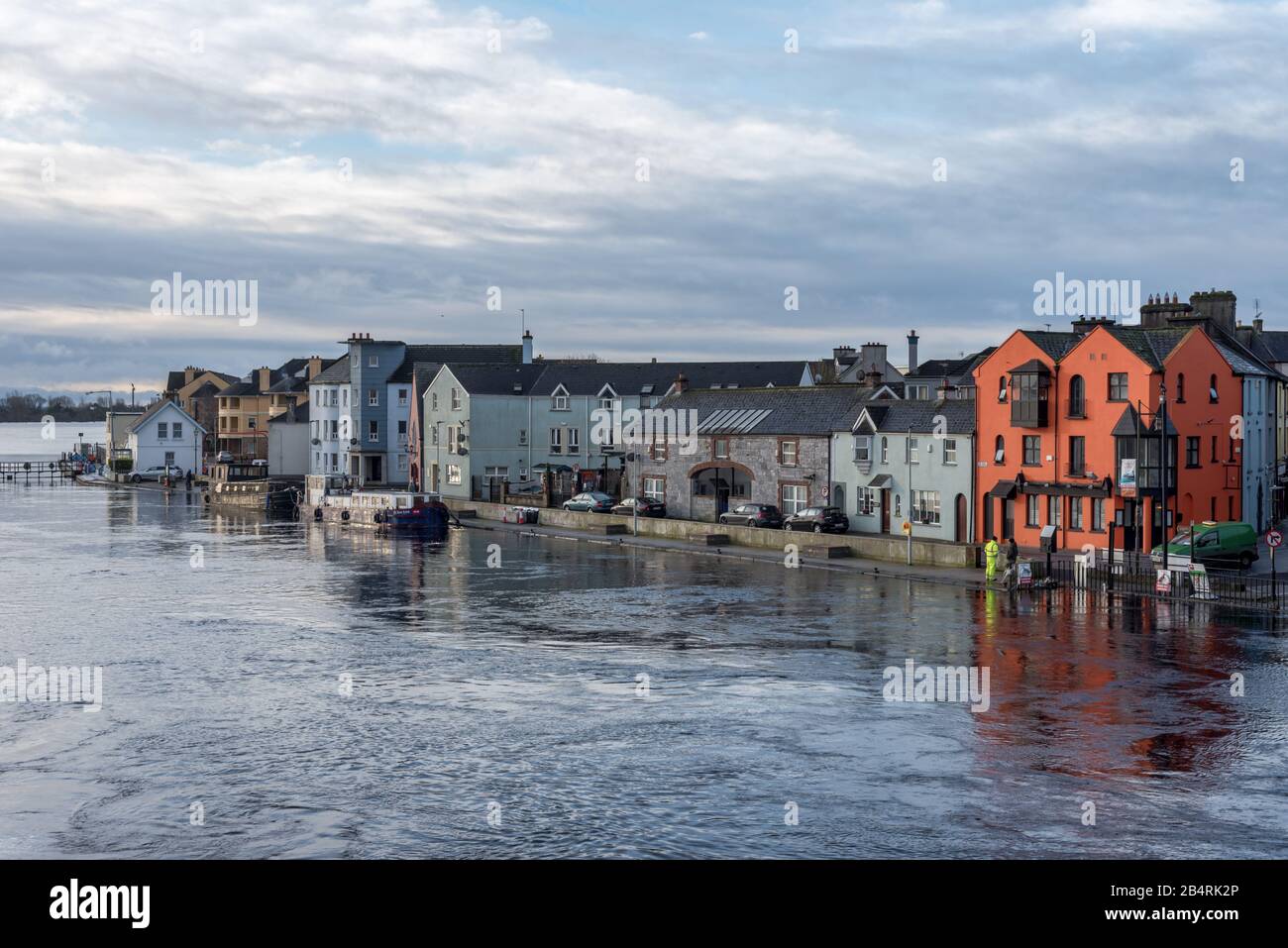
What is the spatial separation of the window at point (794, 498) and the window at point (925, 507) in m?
8.36

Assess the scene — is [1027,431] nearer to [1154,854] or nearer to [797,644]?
[797,644]

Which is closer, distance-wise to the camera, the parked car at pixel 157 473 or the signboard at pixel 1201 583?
the signboard at pixel 1201 583

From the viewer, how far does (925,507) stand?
66375 mm

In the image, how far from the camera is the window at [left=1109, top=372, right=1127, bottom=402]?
58281mm

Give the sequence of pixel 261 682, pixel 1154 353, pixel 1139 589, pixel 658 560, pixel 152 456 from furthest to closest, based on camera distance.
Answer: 1. pixel 152 456
2. pixel 658 560
3. pixel 1154 353
4. pixel 1139 589
5. pixel 261 682

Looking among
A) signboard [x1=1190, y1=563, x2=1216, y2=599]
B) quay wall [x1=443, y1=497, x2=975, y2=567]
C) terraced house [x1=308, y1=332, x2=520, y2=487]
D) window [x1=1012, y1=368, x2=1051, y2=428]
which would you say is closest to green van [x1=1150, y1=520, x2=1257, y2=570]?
signboard [x1=1190, y1=563, x2=1216, y2=599]

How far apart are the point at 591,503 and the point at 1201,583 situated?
4371 centimetres

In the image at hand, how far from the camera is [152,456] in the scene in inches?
5960

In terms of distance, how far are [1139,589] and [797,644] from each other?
17349 mm

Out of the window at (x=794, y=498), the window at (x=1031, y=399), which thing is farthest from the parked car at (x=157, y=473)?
the window at (x=1031, y=399)

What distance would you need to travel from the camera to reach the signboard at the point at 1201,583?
47219 millimetres

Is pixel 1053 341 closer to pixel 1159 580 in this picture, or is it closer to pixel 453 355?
pixel 1159 580

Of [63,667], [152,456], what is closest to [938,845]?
[63,667]

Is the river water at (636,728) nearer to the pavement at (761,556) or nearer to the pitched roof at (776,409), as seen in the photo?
the pavement at (761,556)
